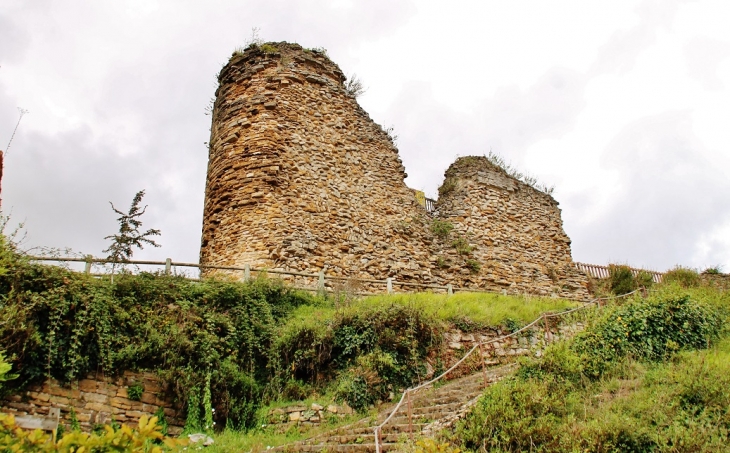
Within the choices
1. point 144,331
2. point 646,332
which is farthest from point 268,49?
point 646,332

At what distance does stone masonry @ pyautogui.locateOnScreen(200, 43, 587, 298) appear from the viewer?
15930 mm

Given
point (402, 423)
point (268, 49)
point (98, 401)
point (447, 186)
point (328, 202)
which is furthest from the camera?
point (447, 186)

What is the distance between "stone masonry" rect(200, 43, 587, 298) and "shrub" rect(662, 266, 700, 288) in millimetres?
5141

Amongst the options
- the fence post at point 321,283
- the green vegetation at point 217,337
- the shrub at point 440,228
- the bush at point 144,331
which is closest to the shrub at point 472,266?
the shrub at point 440,228

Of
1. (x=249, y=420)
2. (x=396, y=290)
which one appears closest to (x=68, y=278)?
(x=249, y=420)

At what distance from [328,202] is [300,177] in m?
1.09

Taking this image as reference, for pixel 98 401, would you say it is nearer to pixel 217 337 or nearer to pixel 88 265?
pixel 217 337

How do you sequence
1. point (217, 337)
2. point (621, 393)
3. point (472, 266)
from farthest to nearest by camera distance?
1. point (472, 266)
2. point (217, 337)
3. point (621, 393)

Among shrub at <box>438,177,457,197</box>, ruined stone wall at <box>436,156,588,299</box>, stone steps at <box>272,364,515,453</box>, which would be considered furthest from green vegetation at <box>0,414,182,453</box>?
shrub at <box>438,177,457,197</box>

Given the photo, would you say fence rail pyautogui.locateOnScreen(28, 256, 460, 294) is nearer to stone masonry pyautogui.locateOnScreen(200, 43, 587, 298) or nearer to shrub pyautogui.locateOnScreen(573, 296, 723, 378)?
stone masonry pyautogui.locateOnScreen(200, 43, 587, 298)

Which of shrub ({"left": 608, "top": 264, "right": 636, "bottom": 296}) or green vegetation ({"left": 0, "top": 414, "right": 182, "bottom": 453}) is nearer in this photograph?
green vegetation ({"left": 0, "top": 414, "right": 182, "bottom": 453})

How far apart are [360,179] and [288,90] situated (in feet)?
11.5

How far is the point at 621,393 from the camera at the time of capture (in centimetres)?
996

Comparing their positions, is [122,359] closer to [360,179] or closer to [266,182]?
[266,182]
